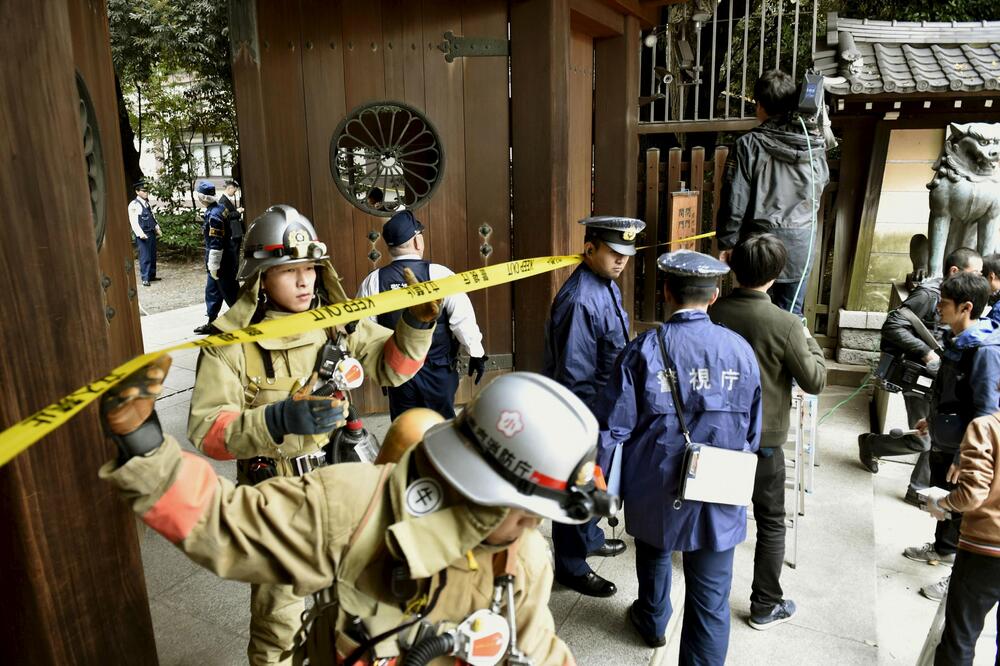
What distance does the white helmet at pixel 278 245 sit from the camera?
103 inches

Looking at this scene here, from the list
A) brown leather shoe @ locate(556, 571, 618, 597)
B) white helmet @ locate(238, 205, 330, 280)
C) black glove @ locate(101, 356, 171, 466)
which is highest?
white helmet @ locate(238, 205, 330, 280)

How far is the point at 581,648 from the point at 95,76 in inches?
155

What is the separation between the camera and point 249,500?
4.89ft

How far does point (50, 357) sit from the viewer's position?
80.7 inches

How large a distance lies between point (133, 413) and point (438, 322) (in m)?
2.86

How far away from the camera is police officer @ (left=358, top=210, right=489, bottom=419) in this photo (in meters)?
→ 4.06

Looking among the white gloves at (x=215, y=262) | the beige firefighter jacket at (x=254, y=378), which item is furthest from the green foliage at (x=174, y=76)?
the beige firefighter jacket at (x=254, y=378)

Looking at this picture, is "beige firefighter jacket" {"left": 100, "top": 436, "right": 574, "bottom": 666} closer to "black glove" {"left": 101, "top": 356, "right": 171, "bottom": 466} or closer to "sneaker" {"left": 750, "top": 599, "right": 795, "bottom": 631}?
"black glove" {"left": 101, "top": 356, "right": 171, "bottom": 466}

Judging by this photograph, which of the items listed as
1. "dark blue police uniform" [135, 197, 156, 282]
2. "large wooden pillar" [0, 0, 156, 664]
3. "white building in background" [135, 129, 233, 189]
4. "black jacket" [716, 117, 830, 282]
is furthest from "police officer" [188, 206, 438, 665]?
"white building in background" [135, 129, 233, 189]

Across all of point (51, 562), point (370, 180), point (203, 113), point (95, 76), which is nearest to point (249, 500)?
point (51, 562)

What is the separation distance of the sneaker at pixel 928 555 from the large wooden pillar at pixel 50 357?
14.3 ft

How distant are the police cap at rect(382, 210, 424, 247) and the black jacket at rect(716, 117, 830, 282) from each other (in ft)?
7.83

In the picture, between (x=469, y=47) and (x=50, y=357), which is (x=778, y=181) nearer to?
(x=469, y=47)

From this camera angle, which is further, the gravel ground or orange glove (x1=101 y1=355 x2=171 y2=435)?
the gravel ground
